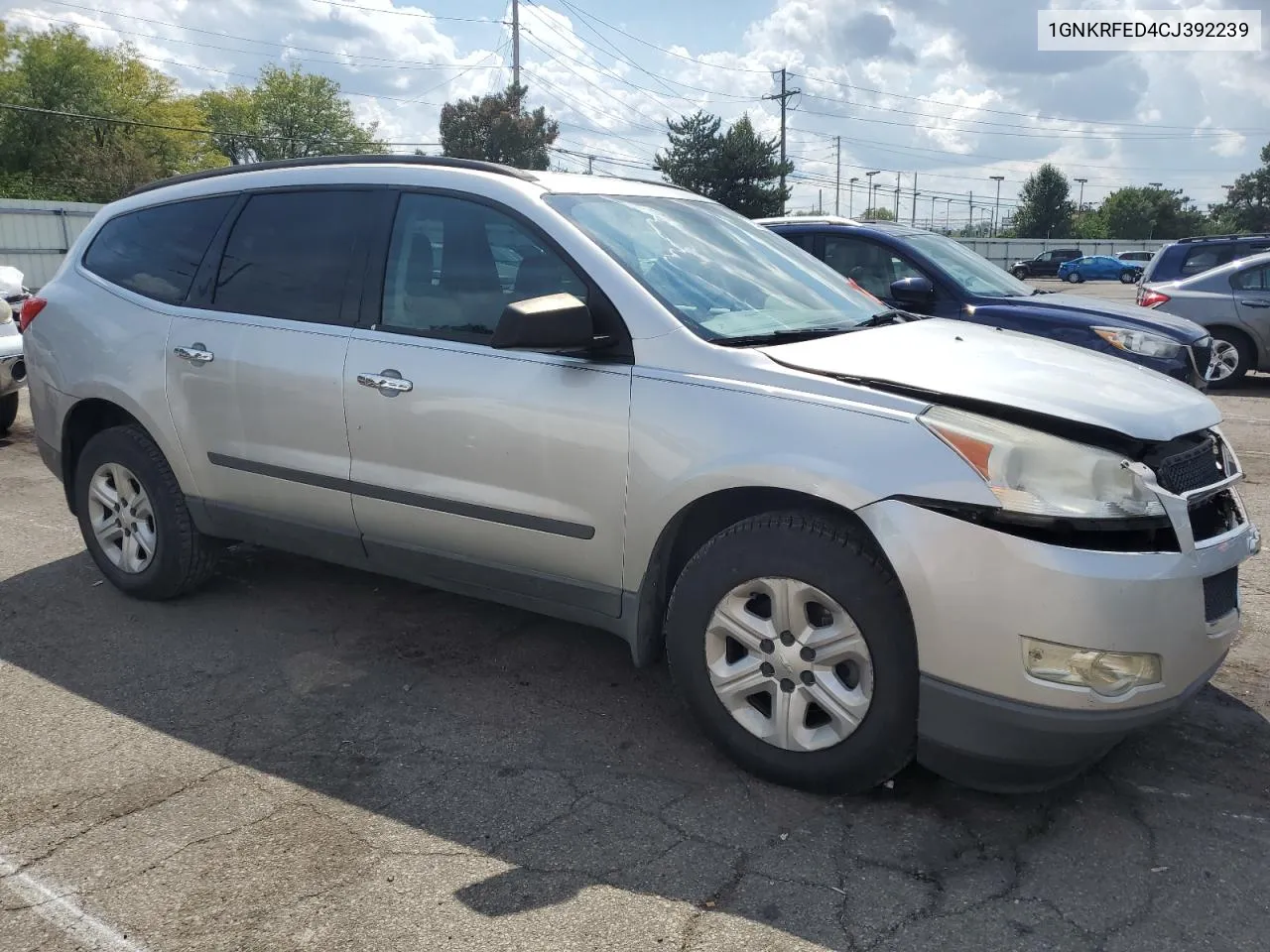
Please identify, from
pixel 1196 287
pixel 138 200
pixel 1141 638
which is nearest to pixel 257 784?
pixel 1141 638

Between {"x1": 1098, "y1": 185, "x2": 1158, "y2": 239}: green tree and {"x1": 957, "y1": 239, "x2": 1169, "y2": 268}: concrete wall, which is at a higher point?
{"x1": 1098, "y1": 185, "x2": 1158, "y2": 239}: green tree

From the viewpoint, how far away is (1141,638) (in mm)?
2717

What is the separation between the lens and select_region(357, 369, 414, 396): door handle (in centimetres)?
378

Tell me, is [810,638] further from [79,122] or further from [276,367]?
A: [79,122]

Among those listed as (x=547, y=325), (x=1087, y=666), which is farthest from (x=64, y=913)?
(x=1087, y=666)

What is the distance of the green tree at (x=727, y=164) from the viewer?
154 feet

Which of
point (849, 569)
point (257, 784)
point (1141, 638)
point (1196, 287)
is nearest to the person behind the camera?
point (1141, 638)

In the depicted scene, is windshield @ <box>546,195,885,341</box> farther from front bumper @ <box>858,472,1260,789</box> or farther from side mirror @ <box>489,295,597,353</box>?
A: front bumper @ <box>858,472,1260,789</box>

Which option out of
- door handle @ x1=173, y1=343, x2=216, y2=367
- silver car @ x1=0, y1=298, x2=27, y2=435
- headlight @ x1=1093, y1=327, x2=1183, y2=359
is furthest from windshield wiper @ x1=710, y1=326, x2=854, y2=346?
silver car @ x1=0, y1=298, x2=27, y2=435

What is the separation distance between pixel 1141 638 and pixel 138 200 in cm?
447

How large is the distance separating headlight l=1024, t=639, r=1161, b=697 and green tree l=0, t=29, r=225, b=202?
5914 centimetres

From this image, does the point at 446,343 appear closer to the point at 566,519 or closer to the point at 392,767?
the point at 566,519

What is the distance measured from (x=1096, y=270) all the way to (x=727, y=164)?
78.0ft

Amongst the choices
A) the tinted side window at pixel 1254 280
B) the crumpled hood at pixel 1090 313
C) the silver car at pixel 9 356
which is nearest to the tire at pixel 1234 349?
the tinted side window at pixel 1254 280
